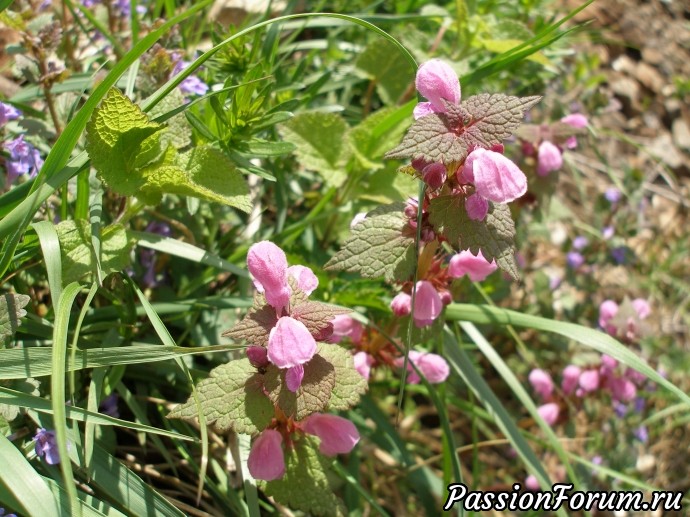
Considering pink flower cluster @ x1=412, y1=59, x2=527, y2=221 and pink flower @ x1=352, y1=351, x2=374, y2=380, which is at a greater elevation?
pink flower cluster @ x1=412, y1=59, x2=527, y2=221

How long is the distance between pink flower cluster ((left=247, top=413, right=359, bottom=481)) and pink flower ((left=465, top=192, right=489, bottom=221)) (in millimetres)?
520

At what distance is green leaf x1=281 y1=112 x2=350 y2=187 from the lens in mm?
2057

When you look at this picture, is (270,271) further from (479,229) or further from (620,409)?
(620,409)

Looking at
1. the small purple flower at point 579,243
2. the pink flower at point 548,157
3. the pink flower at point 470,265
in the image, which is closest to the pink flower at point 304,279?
the pink flower at point 470,265

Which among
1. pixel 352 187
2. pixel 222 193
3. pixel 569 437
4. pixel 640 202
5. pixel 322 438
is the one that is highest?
pixel 222 193

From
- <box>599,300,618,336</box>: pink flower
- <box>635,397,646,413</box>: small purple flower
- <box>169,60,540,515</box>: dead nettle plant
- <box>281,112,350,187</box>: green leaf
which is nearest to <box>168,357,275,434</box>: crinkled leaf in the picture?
<box>169,60,540,515</box>: dead nettle plant

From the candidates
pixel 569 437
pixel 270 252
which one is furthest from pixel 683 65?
pixel 270 252

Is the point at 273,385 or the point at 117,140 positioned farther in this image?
the point at 117,140

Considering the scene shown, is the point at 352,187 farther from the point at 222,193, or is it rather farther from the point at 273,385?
the point at 273,385

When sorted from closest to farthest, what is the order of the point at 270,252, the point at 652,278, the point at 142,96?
the point at 270,252
the point at 142,96
the point at 652,278

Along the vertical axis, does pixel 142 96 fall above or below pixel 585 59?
above

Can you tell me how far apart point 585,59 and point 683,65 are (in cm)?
106

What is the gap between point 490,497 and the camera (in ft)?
7.30

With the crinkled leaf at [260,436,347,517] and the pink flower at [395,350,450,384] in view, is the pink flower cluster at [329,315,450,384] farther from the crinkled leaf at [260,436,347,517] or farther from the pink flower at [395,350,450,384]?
the crinkled leaf at [260,436,347,517]
